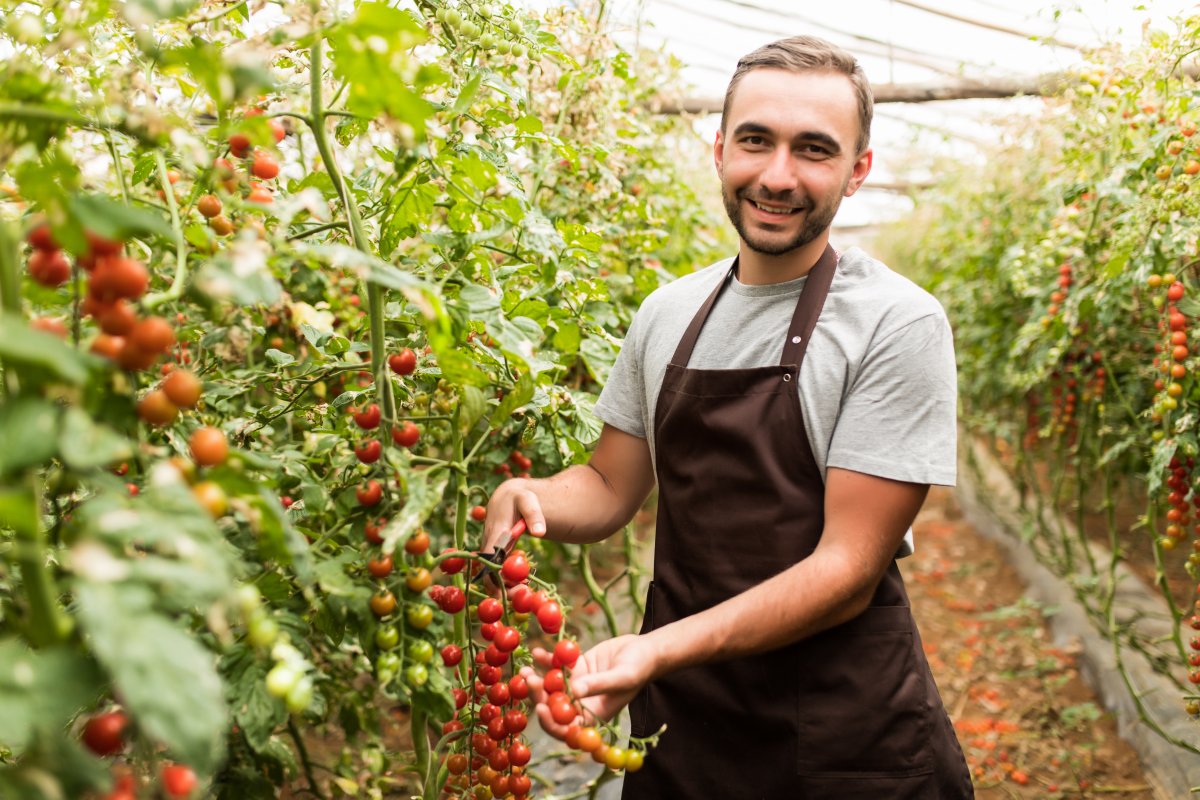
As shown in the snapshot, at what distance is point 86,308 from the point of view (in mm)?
597

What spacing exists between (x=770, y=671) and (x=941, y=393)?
19.7 inches

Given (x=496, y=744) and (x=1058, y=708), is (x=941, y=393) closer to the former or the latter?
(x=496, y=744)

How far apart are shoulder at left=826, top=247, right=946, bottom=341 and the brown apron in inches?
1.4

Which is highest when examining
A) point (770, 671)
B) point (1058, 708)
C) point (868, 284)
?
point (868, 284)

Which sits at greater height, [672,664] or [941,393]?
[941,393]

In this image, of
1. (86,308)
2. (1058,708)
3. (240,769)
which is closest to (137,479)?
(86,308)

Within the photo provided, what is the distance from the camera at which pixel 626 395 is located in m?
1.57

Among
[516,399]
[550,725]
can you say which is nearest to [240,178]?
[516,399]

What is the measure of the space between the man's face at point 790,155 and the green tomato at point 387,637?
0.86 meters

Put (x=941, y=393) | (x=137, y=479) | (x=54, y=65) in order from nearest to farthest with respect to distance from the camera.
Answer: (x=137, y=479) → (x=54, y=65) → (x=941, y=393)

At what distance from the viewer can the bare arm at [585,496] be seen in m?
1.25

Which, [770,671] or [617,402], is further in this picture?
[617,402]

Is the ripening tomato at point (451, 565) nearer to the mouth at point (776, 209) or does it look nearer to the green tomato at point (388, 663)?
the green tomato at point (388, 663)

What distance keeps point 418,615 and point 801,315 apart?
0.78m
